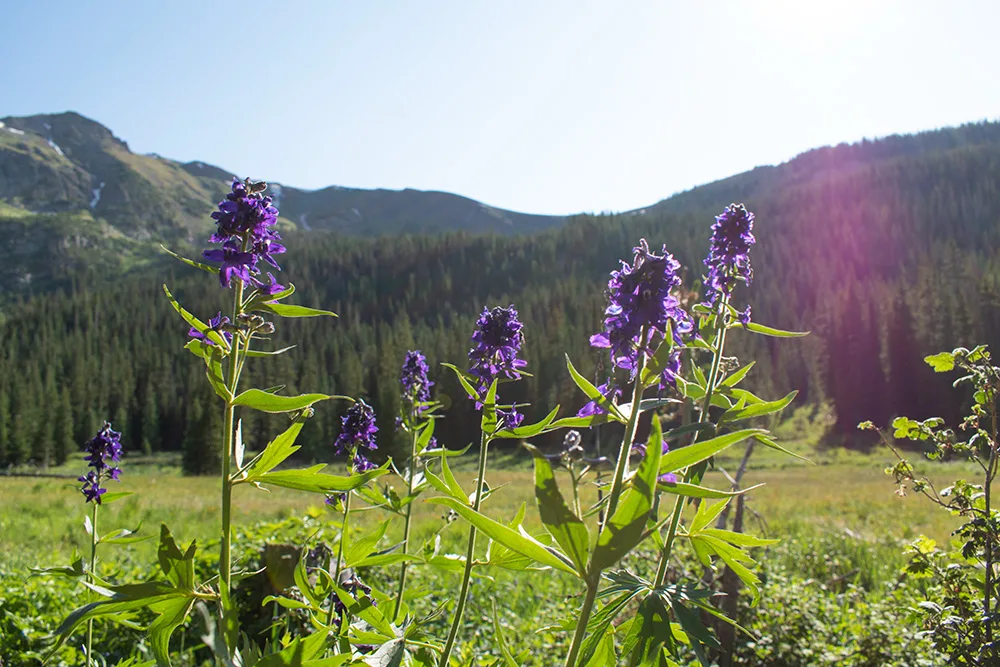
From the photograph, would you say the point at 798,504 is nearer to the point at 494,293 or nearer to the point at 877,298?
the point at 877,298

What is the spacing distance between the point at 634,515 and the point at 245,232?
175cm

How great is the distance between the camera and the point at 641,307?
1.92 metres

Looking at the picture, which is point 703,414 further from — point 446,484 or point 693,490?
point 446,484

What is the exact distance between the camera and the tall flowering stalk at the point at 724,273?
2.41 meters

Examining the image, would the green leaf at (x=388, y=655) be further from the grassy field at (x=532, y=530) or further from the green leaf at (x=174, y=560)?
the green leaf at (x=174, y=560)

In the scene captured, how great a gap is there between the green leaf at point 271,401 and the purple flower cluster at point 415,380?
1901 millimetres

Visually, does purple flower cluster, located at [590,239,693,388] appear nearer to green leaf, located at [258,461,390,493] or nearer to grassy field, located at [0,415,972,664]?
grassy field, located at [0,415,972,664]

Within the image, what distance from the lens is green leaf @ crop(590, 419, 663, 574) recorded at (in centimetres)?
134

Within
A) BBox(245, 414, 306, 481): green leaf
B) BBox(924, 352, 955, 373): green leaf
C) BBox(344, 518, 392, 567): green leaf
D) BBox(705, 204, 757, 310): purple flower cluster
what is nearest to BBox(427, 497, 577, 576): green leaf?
BBox(245, 414, 306, 481): green leaf

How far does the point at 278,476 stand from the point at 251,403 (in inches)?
9.5

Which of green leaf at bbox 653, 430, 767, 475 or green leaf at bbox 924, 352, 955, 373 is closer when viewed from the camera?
green leaf at bbox 653, 430, 767, 475

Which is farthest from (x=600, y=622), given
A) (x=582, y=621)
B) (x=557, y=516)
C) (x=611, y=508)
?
(x=557, y=516)

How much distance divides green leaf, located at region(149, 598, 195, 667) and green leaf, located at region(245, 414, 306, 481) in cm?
41

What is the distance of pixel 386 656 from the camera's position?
1953 mm
